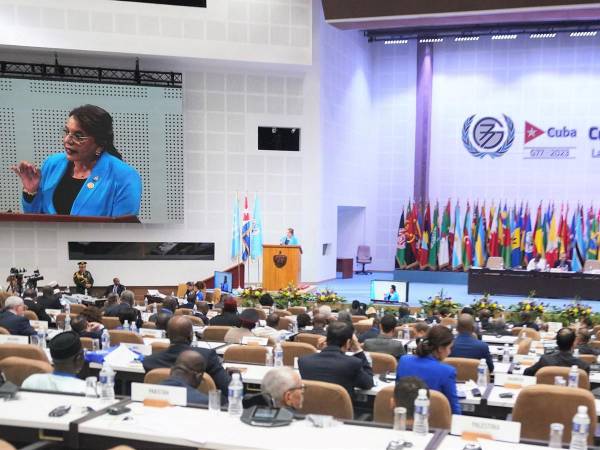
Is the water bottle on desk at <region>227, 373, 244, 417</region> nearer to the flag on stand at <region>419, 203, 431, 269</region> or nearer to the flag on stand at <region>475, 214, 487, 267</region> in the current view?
the flag on stand at <region>419, 203, 431, 269</region>

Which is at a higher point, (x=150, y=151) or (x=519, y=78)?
(x=519, y=78)

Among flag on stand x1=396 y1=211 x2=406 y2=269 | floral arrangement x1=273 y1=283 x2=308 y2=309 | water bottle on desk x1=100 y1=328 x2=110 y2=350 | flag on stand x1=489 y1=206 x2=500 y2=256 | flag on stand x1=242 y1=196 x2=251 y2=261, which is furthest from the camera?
flag on stand x1=396 y1=211 x2=406 y2=269

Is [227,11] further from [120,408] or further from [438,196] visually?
[120,408]

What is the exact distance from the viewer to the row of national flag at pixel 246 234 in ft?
54.8

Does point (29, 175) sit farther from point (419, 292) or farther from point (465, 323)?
point (465, 323)

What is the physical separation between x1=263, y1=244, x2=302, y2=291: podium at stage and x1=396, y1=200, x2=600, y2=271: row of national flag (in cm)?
596

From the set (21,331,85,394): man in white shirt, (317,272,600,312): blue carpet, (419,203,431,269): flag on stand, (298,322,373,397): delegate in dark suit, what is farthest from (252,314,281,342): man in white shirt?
(419,203,431,269): flag on stand

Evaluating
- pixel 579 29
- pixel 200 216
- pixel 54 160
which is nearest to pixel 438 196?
pixel 579 29

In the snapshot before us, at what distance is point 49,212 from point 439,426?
578 inches

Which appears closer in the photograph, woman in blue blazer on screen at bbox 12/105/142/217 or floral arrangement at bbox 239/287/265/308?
floral arrangement at bbox 239/287/265/308

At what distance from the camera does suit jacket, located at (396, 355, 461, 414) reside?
427cm

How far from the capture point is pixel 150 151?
54.6 ft

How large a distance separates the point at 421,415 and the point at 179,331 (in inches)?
84.7

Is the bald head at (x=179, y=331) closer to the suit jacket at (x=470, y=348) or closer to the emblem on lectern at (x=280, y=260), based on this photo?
the suit jacket at (x=470, y=348)
